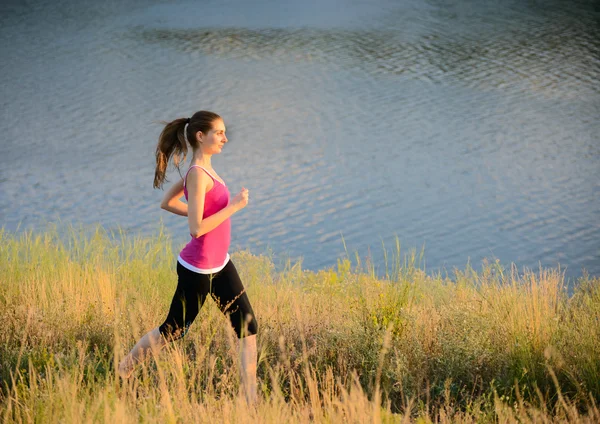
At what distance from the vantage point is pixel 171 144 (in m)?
3.94

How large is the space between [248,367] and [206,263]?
21.5 inches

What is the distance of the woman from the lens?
3611 mm

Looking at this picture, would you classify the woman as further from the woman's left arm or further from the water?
the water

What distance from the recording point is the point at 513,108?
18.7 meters

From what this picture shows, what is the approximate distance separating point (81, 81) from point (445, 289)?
1686 cm

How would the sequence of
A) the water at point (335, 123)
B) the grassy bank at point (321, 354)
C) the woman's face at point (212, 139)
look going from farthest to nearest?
the water at point (335, 123)
the woman's face at point (212, 139)
the grassy bank at point (321, 354)

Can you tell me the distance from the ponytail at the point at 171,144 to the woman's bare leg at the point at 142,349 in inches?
31.3

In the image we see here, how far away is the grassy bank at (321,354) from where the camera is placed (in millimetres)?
3443

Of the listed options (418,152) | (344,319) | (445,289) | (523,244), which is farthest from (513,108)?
(344,319)

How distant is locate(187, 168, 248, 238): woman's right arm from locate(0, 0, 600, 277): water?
6.37 feet

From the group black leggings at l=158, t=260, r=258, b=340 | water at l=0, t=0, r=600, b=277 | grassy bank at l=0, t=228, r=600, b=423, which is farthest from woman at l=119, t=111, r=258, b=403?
water at l=0, t=0, r=600, b=277

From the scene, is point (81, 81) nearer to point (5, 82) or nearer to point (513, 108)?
point (5, 82)

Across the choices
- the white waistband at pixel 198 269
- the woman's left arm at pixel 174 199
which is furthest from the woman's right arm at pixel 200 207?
the woman's left arm at pixel 174 199

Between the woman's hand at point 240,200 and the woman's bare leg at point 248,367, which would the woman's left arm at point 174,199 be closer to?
the woman's hand at point 240,200
